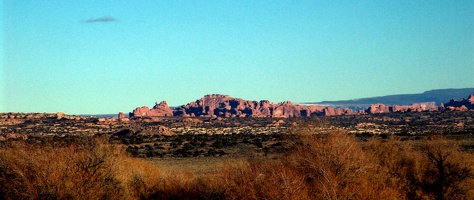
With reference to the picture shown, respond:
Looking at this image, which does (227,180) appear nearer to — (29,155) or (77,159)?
(77,159)

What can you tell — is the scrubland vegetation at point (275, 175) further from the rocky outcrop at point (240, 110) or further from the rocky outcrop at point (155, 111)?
the rocky outcrop at point (240, 110)

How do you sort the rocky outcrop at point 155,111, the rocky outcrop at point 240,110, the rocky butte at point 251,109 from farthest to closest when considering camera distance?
the rocky outcrop at point 240,110 → the rocky butte at point 251,109 → the rocky outcrop at point 155,111

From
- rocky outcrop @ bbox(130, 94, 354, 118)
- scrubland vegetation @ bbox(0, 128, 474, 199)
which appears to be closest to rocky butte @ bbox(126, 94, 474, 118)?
rocky outcrop @ bbox(130, 94, 354, 118)

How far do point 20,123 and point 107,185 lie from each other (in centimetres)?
8004

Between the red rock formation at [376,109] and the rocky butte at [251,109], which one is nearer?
the red rock formation at [376,109]

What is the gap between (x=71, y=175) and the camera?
85.4ft

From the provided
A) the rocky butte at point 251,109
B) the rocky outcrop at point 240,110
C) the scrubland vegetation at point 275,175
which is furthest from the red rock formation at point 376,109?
the scrubland vegetation at point 275,175

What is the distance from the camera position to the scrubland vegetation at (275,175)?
75.5 feet

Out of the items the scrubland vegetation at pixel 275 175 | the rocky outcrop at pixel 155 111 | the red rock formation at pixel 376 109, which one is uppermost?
the rocky outcrop at pixel 155 111

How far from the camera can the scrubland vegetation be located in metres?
23.0

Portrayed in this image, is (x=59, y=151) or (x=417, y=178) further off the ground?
(x=59, y=151)

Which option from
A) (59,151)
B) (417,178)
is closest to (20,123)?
(59,151)

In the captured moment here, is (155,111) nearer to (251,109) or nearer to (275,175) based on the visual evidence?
(251,109)

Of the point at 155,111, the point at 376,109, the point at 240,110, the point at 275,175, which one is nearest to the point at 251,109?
the point at 240,110
